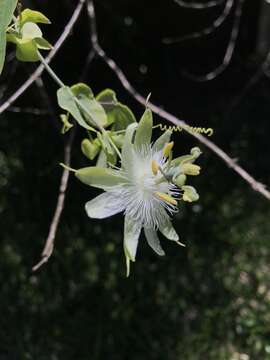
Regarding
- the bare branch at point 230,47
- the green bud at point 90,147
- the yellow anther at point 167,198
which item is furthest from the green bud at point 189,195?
the bare branch at point 230,47

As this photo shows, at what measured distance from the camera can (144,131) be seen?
0.65 m

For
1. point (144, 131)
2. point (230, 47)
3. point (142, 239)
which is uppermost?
point (230, 47)

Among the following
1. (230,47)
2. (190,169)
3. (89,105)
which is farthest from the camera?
(230,47)

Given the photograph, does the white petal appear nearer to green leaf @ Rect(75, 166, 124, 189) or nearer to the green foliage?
green leaf @ Rect(75, 166, 124, 189)

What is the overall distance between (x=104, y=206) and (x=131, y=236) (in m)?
0.04

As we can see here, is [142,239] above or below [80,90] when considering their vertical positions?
below

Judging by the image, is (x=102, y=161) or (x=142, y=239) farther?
(x=142, y=239)

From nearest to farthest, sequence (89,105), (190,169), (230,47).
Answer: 1. (190,169)
2. (89,105)
3. (230,47)

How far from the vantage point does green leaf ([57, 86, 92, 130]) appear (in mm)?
696

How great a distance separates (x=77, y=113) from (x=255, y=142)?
1.69m

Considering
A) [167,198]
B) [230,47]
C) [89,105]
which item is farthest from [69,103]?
[230,47]

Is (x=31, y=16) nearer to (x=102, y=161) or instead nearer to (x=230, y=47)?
(x=102, y=161)

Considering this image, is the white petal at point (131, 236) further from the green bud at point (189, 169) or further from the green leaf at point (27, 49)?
the green leaf at point (27, 49)

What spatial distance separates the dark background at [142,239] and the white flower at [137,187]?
0.82 meters
